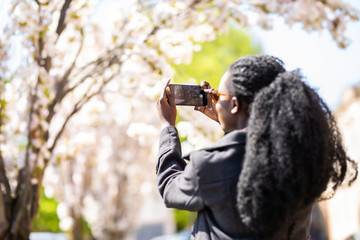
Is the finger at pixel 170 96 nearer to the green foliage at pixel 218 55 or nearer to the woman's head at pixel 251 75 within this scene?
the woman's head at pixel 251 75

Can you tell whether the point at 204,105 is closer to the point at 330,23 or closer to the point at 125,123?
the point at 330,23

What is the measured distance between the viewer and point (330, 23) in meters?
3.82

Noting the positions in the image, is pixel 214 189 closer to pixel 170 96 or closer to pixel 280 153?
pixel 280 153

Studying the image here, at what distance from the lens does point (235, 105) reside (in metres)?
1.71

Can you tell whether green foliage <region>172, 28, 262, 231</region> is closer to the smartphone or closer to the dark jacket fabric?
the smartphone

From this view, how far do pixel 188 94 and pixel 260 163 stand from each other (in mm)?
588

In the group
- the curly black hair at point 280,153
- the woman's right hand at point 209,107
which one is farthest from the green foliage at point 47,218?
the curly black hair at point 280,153

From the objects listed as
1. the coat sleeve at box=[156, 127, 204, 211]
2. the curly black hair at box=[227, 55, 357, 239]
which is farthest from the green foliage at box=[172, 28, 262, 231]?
the curly black hair at box=[227, 55, 357, 239]

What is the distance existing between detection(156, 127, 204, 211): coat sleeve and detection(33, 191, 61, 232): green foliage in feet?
81.9

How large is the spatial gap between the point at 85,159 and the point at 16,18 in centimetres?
534

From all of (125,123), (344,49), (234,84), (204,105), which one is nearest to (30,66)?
(204,105)

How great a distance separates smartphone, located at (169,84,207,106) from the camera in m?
1.96

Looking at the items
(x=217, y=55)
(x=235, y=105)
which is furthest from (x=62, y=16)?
(x=217, y=55)

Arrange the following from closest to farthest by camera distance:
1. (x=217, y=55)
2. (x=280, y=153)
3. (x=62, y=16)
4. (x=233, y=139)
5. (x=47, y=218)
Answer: (x=280, y=153)
(x=233, y=139)
(x=62, y=16)
(x=217, y=55)
(x=47, y=218)
